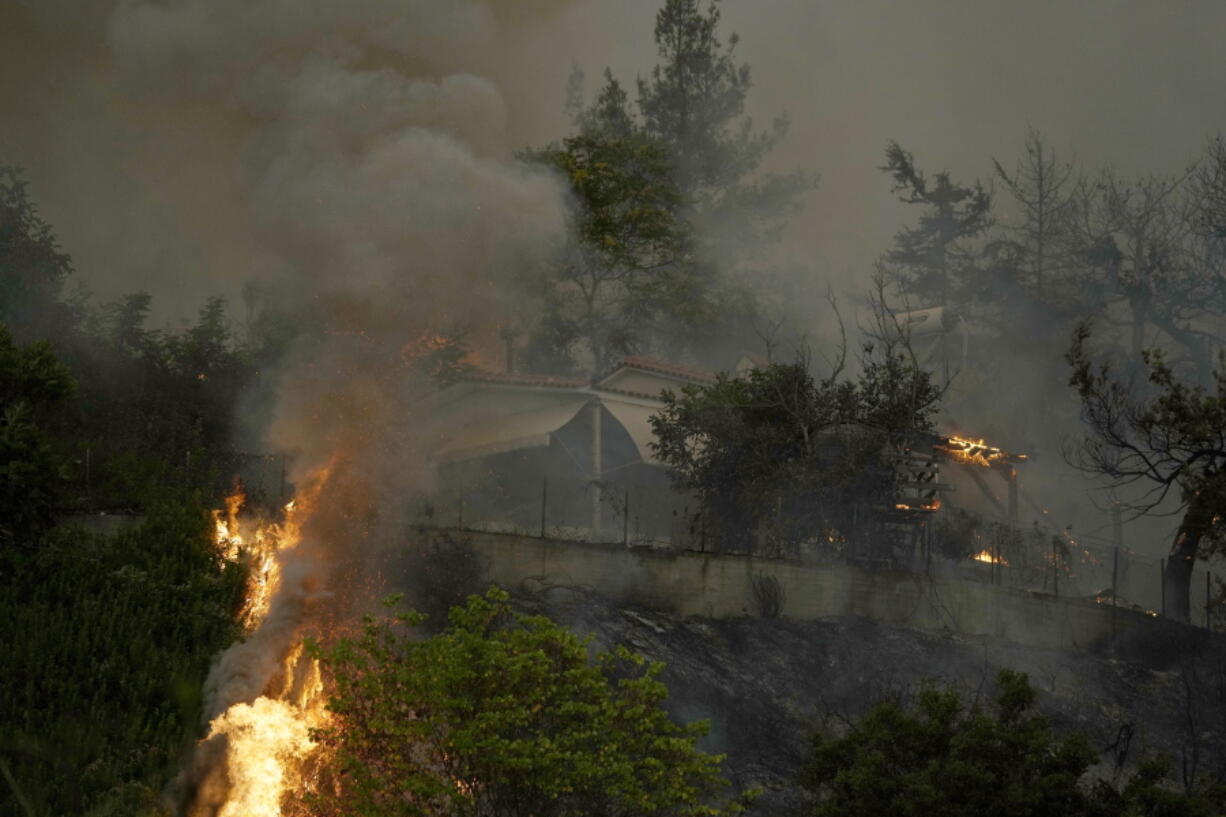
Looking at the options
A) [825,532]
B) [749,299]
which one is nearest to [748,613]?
[825,532]

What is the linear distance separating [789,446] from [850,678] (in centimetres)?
531

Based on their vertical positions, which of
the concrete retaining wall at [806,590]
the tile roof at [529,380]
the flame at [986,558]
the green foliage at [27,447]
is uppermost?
the tile roof at [529,380]

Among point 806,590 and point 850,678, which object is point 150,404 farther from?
point 850,678

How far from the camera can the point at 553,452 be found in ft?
95.1

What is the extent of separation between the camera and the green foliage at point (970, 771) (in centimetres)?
1159

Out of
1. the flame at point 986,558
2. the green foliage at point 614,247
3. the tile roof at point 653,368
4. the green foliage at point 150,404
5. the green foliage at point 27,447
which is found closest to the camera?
the green foliage at point 27,447

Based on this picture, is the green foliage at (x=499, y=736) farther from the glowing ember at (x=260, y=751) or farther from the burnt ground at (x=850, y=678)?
the burnt ground at (x=850, y=678)

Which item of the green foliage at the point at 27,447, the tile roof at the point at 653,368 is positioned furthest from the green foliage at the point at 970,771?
the tile roof at the point at 653,368

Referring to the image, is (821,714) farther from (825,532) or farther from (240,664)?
(240,664)

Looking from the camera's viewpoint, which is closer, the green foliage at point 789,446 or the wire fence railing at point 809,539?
the wire fence railing at point 809,539

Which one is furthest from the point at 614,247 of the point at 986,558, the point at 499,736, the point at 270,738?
the point at 499,736

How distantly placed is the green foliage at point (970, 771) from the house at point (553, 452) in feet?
32.4

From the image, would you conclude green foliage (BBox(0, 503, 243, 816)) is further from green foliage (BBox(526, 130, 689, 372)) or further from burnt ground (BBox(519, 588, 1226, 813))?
green foliage (BBox(526, 130, 689, 372))

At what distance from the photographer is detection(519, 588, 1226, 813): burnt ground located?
655 inches
